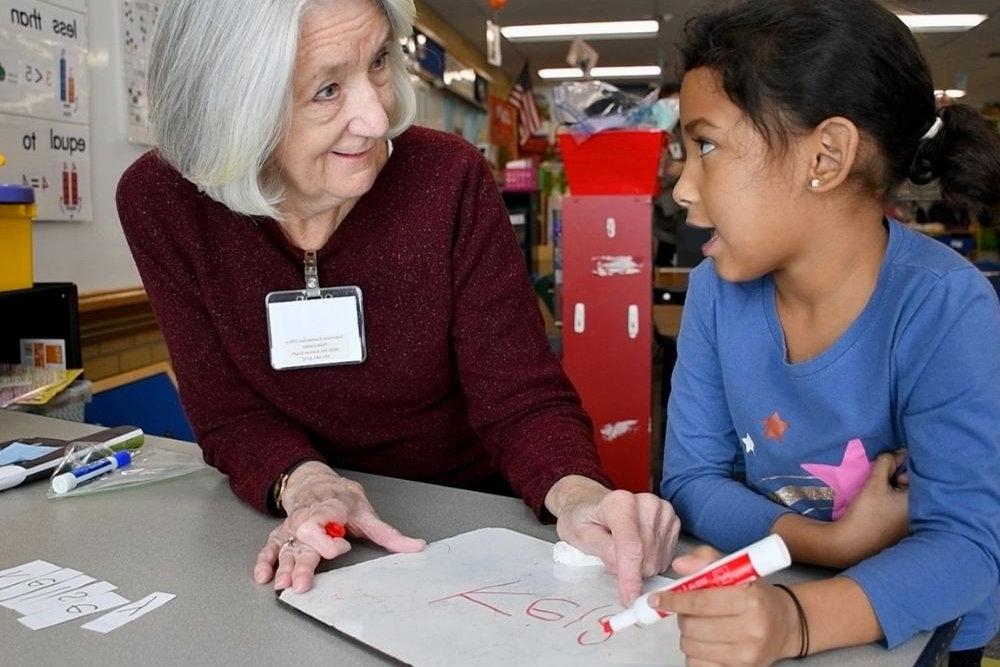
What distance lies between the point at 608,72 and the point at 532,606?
395 inches

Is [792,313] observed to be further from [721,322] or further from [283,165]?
[283,165]

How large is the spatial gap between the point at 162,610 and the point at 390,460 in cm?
54

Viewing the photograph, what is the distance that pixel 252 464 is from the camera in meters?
1.04

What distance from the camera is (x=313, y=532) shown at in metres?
0.82

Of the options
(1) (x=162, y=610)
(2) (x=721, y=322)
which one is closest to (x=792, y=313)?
(2) (x=721, y=322)

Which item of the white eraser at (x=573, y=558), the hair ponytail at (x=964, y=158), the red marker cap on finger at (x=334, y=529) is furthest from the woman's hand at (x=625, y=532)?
the hair ponytail at (x=964, y=158)

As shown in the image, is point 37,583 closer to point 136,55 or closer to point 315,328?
point 315,328

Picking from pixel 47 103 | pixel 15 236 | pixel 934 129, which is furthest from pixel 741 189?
pixel 47 103

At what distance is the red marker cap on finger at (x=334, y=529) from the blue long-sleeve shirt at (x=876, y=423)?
1.19 feet

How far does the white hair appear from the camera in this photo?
1017 mm

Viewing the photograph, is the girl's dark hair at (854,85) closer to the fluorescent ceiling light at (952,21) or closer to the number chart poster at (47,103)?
the number chart poster at (47,103)

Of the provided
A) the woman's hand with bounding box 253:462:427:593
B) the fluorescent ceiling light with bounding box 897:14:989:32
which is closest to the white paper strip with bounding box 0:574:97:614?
the woman's hand with bounding box 253:462:427:593

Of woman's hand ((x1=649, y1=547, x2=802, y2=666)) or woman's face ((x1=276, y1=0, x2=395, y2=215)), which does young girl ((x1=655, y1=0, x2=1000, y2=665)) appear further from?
woman's face ((x1=276, y1=0, x2=395, y2=215))

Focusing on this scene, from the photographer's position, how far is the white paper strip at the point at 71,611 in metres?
0.72
